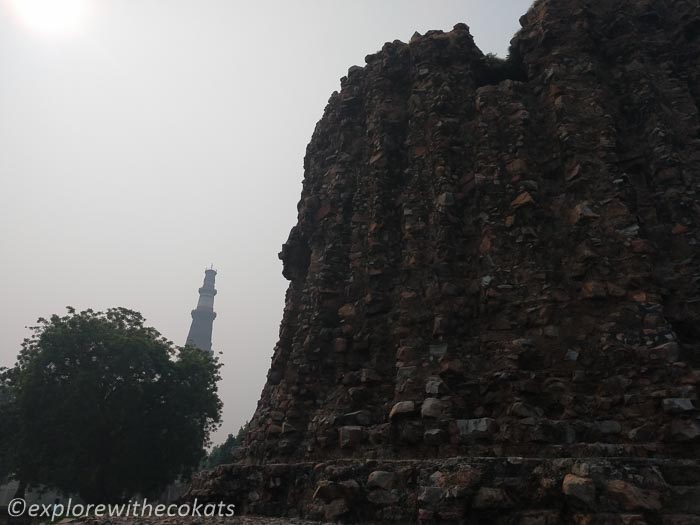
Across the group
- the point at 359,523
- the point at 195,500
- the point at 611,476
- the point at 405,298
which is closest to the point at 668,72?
the point at 405,298

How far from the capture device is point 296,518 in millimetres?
6590

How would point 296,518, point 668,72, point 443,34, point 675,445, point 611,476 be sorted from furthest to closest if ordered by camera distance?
point 443,34 < point 668,72 < point 296,518 < point 675,445 < point 611,476

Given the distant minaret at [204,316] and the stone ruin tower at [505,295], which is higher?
the distant minaret at [204,316]

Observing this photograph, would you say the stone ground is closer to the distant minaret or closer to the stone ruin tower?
the stone ruin tower

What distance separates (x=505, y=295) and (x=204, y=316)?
413 feet

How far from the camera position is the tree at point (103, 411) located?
64.5 ft

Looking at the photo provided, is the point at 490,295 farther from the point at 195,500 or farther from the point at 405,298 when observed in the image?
the point at 195,500

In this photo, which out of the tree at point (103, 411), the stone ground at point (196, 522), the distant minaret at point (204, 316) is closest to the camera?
the stone ground at point (196, 522)

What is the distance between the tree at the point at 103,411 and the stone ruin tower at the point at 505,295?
13508mm

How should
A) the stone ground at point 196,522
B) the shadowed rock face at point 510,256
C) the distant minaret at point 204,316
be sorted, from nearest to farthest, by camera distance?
the stone ground at point 196,522
the shadowed rock face at point 510,256
the distant minaret at point 204,316

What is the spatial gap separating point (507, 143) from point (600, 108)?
168 centimetres

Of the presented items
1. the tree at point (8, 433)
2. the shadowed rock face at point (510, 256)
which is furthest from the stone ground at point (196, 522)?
the tree at point (8, 433)

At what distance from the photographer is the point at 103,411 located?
2039 centimetres

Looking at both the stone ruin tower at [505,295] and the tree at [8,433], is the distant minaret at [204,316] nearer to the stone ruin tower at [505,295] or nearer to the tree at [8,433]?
the tree at [8,433]
